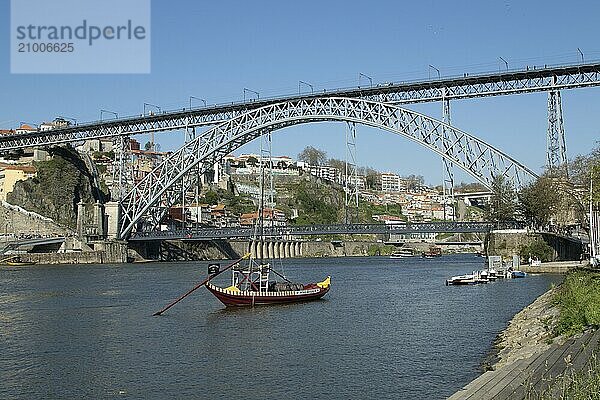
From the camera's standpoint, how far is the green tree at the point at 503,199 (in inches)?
2327

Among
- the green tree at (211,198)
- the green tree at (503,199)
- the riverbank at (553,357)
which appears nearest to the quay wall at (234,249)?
the green tree at (211,198)

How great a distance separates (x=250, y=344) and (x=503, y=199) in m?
41.4

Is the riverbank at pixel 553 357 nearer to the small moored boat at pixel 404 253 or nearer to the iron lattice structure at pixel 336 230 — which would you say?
the iron lattice structure at pixel 336 230

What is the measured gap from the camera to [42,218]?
85.2 m

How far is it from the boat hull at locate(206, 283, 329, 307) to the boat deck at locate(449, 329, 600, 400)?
2054cm

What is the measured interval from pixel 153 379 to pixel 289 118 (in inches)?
1916

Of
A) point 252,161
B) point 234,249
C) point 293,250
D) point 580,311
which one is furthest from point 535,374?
point 252,161

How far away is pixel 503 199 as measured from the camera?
200 feet

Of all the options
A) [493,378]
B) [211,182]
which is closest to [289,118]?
[493,378]

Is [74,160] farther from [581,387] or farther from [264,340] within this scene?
[581,387]

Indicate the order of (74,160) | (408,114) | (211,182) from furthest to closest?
(211,182)
(74,160)
(408,114)

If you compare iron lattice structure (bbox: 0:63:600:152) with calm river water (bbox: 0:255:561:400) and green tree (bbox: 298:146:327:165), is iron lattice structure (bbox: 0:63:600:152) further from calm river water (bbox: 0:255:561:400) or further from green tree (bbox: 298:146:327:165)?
green tree (bbox: 298:146:327:165)

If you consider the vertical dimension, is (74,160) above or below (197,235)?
above

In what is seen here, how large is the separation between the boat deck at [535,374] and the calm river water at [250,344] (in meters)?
3.61
